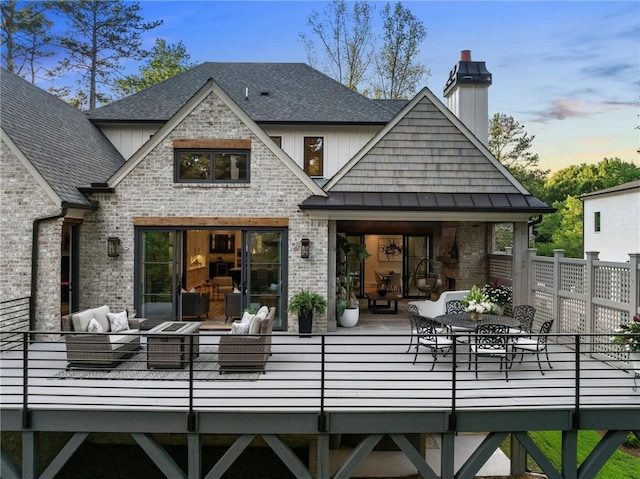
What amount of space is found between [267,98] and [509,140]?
24.5 meters

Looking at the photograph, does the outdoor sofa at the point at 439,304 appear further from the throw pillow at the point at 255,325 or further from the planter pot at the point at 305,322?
the throw pillow at the point at 255,325

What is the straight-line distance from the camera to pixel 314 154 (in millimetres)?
15305

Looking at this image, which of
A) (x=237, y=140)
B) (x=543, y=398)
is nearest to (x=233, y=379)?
(x=543, y=398)

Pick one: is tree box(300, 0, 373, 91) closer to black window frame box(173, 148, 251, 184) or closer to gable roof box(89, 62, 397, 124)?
gable roof box(89, 62, 397, 124)

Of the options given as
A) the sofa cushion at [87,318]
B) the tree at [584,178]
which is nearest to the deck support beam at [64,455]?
the sofa cushion at [87,318]

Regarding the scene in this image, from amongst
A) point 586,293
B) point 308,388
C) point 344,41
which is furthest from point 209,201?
point 344,41

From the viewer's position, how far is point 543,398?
6.50 m

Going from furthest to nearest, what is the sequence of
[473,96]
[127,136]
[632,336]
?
1. [473,96]
2. [127,136]
3. [632,336]

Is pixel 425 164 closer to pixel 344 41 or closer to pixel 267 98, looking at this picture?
pixel 267 98

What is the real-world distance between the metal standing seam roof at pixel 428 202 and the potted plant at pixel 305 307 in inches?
79.9

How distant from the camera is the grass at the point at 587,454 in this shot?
7.90m

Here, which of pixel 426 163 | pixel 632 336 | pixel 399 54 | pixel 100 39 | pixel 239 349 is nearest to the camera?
pixel 632 336

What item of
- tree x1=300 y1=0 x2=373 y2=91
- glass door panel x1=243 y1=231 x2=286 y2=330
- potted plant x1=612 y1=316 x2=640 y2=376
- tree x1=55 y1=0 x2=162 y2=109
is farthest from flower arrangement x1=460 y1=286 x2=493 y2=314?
tree x1=55 y1=0 x2=162 y2=109

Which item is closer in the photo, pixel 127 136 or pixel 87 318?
pixel 87 318
